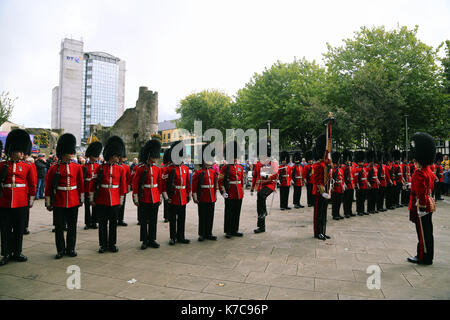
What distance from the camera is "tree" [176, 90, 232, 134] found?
46938 millimetres

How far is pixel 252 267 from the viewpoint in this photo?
5.09m

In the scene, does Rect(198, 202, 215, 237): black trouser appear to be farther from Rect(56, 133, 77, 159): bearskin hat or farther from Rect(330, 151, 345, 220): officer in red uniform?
Rect(330, 151, 345, 220): officer in red uniform

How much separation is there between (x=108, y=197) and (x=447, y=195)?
20573 millimetres

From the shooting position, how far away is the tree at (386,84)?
2072 centimetres

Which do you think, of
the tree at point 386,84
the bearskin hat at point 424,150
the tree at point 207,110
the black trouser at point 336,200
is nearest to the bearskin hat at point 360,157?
the black trouser at point 336,200

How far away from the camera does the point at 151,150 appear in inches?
261

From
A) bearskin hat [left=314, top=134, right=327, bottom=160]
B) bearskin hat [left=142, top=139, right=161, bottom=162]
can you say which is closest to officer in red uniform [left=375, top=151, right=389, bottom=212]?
bearskin hat [left=314, top=134, right=327, bottom=160]

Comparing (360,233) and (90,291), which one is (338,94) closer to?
→ (360,233)

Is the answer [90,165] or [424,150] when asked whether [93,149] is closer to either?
[90,165]

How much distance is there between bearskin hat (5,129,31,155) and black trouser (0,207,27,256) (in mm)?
1109

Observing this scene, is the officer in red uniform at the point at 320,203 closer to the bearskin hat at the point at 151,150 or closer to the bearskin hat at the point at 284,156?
the bearskin hat at the point at 151,150

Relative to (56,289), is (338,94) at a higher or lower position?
higher

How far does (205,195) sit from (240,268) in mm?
2329
